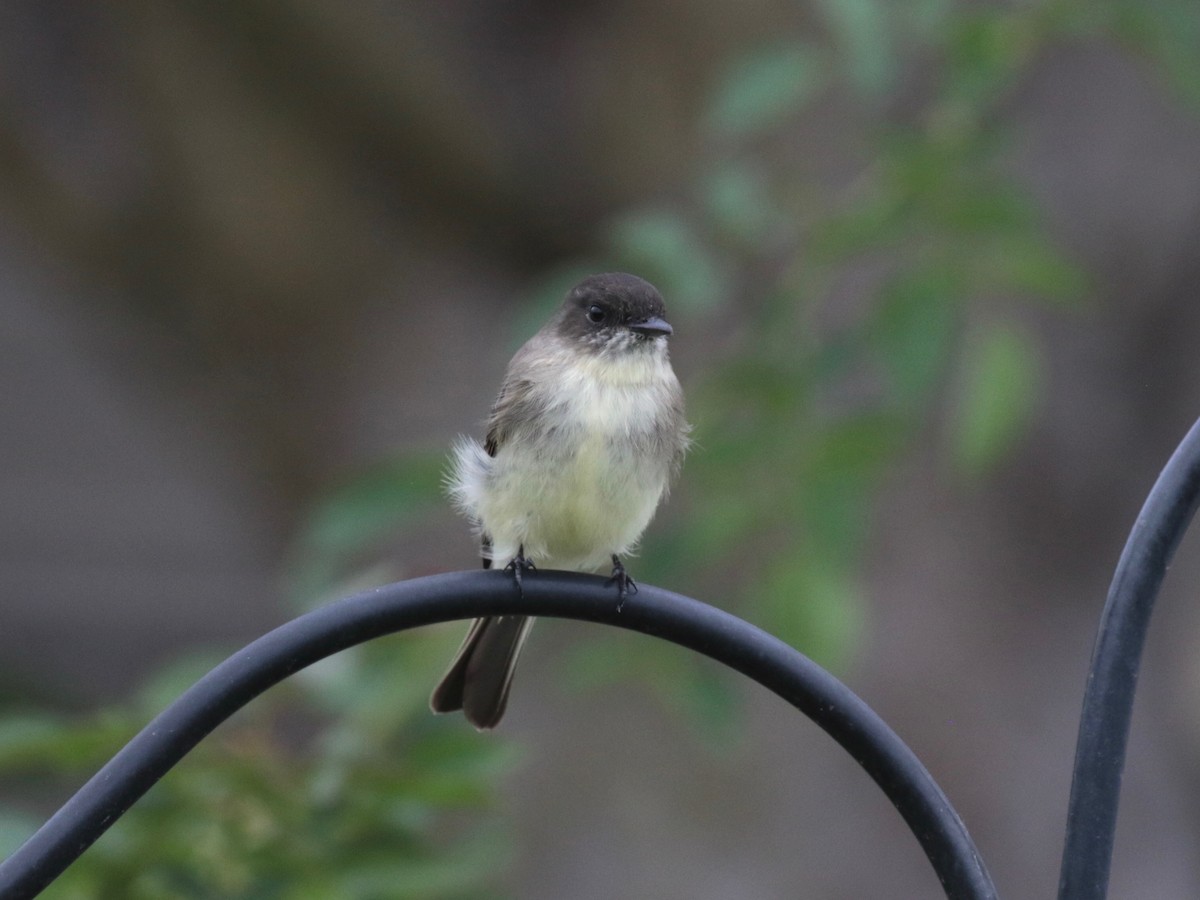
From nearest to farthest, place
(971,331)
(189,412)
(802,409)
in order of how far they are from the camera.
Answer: (802,409)
(971,331)
(189,412)

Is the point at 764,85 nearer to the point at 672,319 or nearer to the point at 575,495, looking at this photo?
the point at 672,319

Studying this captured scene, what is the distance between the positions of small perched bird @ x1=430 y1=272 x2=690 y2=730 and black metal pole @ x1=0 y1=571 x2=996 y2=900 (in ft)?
1.94

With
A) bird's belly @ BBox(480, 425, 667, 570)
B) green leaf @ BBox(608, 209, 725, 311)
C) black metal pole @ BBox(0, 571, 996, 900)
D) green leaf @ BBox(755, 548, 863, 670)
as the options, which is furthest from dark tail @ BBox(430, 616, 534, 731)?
green leaf @ BBox(608, 209, 725, 311)

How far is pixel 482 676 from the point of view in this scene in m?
2.96

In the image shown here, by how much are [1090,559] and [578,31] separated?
254 centimetres

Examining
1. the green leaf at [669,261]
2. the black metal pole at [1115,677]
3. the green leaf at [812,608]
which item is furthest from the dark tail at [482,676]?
the black metal pole at [1115,677]

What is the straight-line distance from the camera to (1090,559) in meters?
5.48

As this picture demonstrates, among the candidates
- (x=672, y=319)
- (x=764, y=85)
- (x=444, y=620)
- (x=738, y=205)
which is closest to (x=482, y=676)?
(x=444, y=620)

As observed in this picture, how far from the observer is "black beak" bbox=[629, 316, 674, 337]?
11.2 ft

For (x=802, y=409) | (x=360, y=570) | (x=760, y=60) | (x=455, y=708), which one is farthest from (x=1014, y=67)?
(x=360, y=570)

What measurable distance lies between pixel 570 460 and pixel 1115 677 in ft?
4.40

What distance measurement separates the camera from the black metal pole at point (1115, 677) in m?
1.99

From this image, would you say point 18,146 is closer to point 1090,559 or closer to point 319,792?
point 319,792

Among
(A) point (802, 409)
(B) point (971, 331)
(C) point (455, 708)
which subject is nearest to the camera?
(C) point (455, 708)
